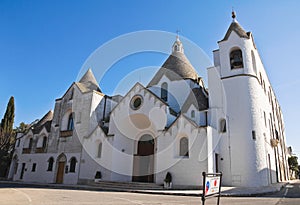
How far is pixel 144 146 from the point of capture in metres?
23.3

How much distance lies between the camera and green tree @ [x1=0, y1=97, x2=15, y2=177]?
110 feet

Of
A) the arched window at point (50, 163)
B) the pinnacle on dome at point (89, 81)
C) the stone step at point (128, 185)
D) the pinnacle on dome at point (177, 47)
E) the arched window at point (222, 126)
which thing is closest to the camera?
the stone step at point (128, 185)

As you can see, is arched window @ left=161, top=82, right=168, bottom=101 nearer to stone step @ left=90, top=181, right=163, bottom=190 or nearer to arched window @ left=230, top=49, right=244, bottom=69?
arched window @ left=230, top=49, right=244, bottom=69

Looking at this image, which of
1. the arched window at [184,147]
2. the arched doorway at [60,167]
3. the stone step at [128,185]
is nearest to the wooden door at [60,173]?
the arched doorway at [60,167]

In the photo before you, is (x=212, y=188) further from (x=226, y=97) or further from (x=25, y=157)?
(x=25, y=157)

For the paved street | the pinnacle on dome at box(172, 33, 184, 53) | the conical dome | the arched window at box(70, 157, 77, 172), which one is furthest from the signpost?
the pinnacle on dome at box(172, 33, 184, 53)

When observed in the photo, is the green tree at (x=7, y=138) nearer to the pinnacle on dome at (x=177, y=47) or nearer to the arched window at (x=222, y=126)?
the pinnacle on dome at (x=177, y=47)

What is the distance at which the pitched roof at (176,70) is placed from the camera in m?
26.8

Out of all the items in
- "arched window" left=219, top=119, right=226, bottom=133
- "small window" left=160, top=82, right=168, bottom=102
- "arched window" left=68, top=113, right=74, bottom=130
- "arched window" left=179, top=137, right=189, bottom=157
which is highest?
"small window" left=160, top=82, right=168, bottom=102

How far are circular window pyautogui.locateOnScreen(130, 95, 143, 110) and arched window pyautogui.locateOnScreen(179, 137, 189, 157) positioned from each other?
19.1 ft

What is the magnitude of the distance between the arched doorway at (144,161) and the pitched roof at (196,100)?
16.5ft

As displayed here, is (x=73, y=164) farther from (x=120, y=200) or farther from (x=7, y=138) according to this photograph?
(x=7, y=138)

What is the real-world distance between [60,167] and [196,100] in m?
17.3

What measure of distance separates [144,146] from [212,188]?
56.9ft
